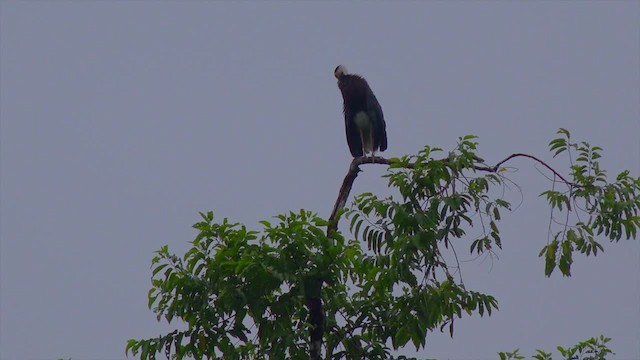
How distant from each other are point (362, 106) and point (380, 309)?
4020 mm

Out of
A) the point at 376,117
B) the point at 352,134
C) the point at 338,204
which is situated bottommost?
the point at 338,204

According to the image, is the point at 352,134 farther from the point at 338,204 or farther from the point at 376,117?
the point at 338,204

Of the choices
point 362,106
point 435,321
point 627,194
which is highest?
point 362,106

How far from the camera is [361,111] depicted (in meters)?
10.2

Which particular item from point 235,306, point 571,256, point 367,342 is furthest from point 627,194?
point 235,306

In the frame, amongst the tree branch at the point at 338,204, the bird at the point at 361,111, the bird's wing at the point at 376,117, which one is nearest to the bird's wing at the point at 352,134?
the bird at the point at 361,111

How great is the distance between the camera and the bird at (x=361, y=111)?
10047 mm

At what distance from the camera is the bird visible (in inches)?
396

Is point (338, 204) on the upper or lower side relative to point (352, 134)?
lower

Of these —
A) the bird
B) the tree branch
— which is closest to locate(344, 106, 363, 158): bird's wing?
the bird

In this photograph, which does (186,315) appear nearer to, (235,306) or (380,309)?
(235,306)

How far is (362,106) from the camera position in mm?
10133

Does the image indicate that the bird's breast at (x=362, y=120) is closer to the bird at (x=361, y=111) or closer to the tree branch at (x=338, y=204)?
the bird at (x=361, y=111)

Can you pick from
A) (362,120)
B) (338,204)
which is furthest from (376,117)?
(338,204)
